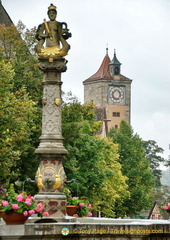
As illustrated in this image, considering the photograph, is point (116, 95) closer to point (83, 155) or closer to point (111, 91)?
point (111, 91)

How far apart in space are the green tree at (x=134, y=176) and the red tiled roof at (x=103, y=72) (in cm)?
8120

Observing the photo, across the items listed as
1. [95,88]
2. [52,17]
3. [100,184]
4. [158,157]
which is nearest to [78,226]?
[52,17]

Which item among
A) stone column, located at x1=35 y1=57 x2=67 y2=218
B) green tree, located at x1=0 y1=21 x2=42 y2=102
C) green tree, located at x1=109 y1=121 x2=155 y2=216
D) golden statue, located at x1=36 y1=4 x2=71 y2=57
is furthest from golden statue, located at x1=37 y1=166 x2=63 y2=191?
green tree, located at x1=109 y1=121 x2=155 y2=216

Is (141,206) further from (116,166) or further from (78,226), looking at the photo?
(78,226)

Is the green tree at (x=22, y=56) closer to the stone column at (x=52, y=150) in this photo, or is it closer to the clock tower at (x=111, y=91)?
the stone column at (x=52, y=150)

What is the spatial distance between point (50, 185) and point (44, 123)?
189cm

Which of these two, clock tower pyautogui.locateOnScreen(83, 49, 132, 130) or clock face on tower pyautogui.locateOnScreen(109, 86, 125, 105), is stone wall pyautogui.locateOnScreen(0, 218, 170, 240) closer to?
clock tower pyautogui.locateOnScreen(83, 49, 132, 130)

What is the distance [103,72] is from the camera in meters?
166

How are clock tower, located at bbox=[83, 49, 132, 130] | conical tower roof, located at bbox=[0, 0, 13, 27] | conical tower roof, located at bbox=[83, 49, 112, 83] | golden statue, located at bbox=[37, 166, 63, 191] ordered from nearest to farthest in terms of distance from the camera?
golden statue, located at bbox=[37, 166, 63, 191] < conical tower roof, located at bbox=[0, 0, 13, 27] < clock tower, located at bbox=[83, 49, 132, 130] < conical tower roof, located at bbox=[83, 49, 112, 83]

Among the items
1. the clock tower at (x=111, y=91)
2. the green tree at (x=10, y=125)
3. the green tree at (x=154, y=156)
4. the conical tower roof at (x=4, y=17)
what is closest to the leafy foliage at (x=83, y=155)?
the green tree at (x=10, y=125)

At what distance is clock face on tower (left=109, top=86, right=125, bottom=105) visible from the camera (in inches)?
6363

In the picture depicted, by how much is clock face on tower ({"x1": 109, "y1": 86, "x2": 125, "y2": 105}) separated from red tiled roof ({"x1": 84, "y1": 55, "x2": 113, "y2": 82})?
3115 mm

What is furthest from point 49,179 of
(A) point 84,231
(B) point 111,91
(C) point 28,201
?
(B) point 111,91

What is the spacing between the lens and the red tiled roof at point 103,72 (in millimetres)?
163500
